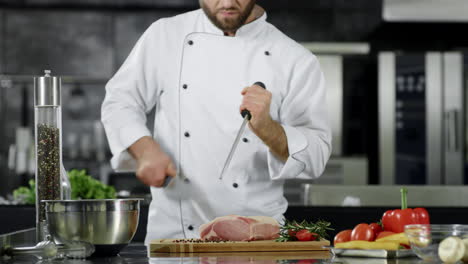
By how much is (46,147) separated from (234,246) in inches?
18.8

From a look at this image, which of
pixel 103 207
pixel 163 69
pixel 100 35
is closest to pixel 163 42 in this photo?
pixel 163 69

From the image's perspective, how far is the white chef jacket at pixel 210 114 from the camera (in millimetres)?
2430

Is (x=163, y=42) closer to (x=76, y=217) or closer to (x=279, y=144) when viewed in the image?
(x=279, y=144)

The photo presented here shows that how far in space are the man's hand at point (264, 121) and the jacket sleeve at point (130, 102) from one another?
0.34 meters

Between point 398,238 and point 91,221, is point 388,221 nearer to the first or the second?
point 398,238

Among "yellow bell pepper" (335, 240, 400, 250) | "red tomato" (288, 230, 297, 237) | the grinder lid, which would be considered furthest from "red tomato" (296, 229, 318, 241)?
the grinder lid

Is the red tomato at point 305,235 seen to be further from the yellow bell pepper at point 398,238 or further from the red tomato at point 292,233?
the yellow bell pepper at point 398,238

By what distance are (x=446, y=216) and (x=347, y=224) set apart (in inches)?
13.4

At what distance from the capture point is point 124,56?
585 cm

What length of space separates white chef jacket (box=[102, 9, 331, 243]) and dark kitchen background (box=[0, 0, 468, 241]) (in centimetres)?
310

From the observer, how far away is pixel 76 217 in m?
1.66

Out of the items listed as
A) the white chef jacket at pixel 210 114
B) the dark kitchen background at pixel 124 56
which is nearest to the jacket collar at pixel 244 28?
the white chef jacket at pixel 210 114

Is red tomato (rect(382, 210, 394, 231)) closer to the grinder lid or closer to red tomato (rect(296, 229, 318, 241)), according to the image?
red tomato (rect(296, 229, 318, 241))

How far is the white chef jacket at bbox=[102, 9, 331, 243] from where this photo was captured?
243 cm
